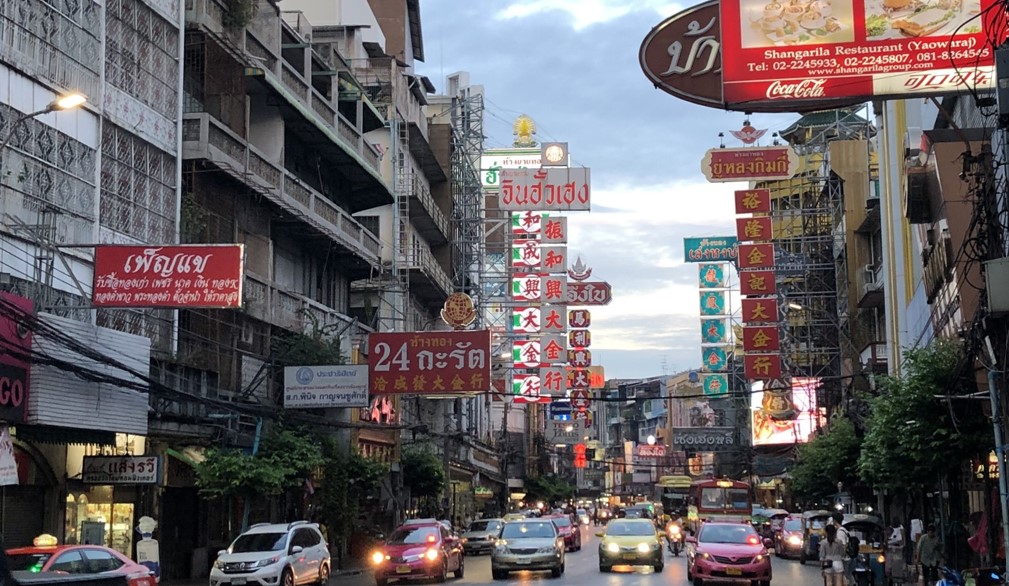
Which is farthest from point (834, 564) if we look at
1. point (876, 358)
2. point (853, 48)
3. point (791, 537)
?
point (876, 358)

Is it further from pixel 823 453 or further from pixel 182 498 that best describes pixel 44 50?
pixel 823 453

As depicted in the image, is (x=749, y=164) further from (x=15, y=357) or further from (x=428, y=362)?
(x=15, y=357)

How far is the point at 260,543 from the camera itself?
26.6 meters

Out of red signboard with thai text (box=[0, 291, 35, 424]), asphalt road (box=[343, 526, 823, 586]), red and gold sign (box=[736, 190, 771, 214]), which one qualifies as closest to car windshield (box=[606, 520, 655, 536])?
asphalt road (box=[343, 526, 823, 586])

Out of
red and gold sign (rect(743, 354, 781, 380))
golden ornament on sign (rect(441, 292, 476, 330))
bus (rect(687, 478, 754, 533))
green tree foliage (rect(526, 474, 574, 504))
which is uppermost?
golden ornament on sign (rect(441, 292, 476, 330))

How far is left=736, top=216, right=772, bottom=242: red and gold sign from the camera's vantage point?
55.9 m

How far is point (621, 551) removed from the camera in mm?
33312

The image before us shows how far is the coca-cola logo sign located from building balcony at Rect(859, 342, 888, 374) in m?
38.4

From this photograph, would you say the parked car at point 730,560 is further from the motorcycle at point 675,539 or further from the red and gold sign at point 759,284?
the red and gold sign at point 759,284

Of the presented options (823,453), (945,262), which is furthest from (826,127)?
(945,262)

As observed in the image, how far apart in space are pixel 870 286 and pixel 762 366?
5886 millimetres

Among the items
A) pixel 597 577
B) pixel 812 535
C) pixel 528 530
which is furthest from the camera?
pixel 812 535

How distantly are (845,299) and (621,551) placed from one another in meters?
33.9

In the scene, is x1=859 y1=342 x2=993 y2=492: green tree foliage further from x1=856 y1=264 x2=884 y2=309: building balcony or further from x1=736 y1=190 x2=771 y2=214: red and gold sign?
x1=736 y1=190 x2=771 y2=214: red and gold sign
